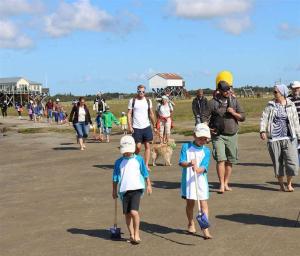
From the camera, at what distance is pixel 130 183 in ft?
22.0

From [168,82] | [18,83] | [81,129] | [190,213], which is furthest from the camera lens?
[18,83]

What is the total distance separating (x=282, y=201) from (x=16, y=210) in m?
4.25

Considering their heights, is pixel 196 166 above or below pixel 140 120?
below

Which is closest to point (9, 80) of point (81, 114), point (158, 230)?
point (81, 114)

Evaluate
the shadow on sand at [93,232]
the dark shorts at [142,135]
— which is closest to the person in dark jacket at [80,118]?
the dark shorts at [142,135]

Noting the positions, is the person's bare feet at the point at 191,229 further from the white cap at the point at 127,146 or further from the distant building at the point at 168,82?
the distant building at the point at 168,82

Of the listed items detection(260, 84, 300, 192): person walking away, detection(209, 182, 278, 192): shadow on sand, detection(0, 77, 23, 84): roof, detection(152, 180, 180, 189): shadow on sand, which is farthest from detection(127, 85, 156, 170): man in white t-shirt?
detection(0, 77, 23, 84): roof

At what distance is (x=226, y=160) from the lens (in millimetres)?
9641

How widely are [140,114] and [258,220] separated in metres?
5.05

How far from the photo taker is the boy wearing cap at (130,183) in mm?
6699

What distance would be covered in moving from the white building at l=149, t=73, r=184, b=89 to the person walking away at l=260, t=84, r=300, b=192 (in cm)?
10656

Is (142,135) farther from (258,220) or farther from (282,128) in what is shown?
(258,220)

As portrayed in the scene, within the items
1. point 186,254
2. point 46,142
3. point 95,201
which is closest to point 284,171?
point 95,201

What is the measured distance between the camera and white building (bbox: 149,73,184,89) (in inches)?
4569
